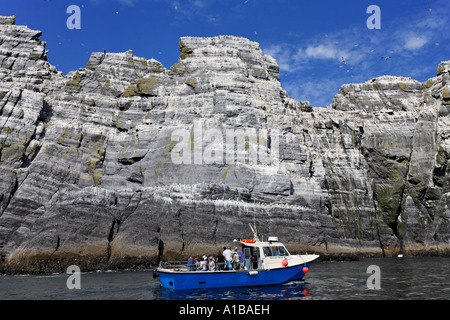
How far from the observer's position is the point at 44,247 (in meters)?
42.3

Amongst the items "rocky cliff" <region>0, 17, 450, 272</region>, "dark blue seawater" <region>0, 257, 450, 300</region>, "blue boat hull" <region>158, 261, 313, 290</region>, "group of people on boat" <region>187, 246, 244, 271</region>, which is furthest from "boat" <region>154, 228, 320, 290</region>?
"rocky cliff" <region>0, 17, 450, 272</region>

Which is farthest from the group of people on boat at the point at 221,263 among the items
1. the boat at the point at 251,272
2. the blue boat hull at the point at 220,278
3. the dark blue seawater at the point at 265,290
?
the dark blue seawater at the point at 265,290

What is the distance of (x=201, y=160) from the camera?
187 ft

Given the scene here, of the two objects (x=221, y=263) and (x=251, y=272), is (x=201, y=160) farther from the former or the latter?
(x=251, y=272)

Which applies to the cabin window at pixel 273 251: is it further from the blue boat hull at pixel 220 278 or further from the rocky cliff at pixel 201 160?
the rocky cliff at pixel 201 160

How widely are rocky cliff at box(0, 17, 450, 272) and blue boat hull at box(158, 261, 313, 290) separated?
19.1m

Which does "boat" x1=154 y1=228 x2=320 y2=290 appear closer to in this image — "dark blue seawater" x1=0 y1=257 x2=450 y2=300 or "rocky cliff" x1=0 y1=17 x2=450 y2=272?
"dark blue seawater" x1=0 y1=257 x2=450 y2=300

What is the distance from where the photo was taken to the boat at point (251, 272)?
2528 centimetres

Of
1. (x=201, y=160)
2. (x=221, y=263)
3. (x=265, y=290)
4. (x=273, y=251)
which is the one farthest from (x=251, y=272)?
(x=201, y=160)

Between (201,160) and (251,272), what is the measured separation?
32.1m

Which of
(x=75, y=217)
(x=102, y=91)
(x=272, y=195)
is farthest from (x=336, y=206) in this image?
(x=102, y=91)

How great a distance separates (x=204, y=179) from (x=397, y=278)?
31.0 m
